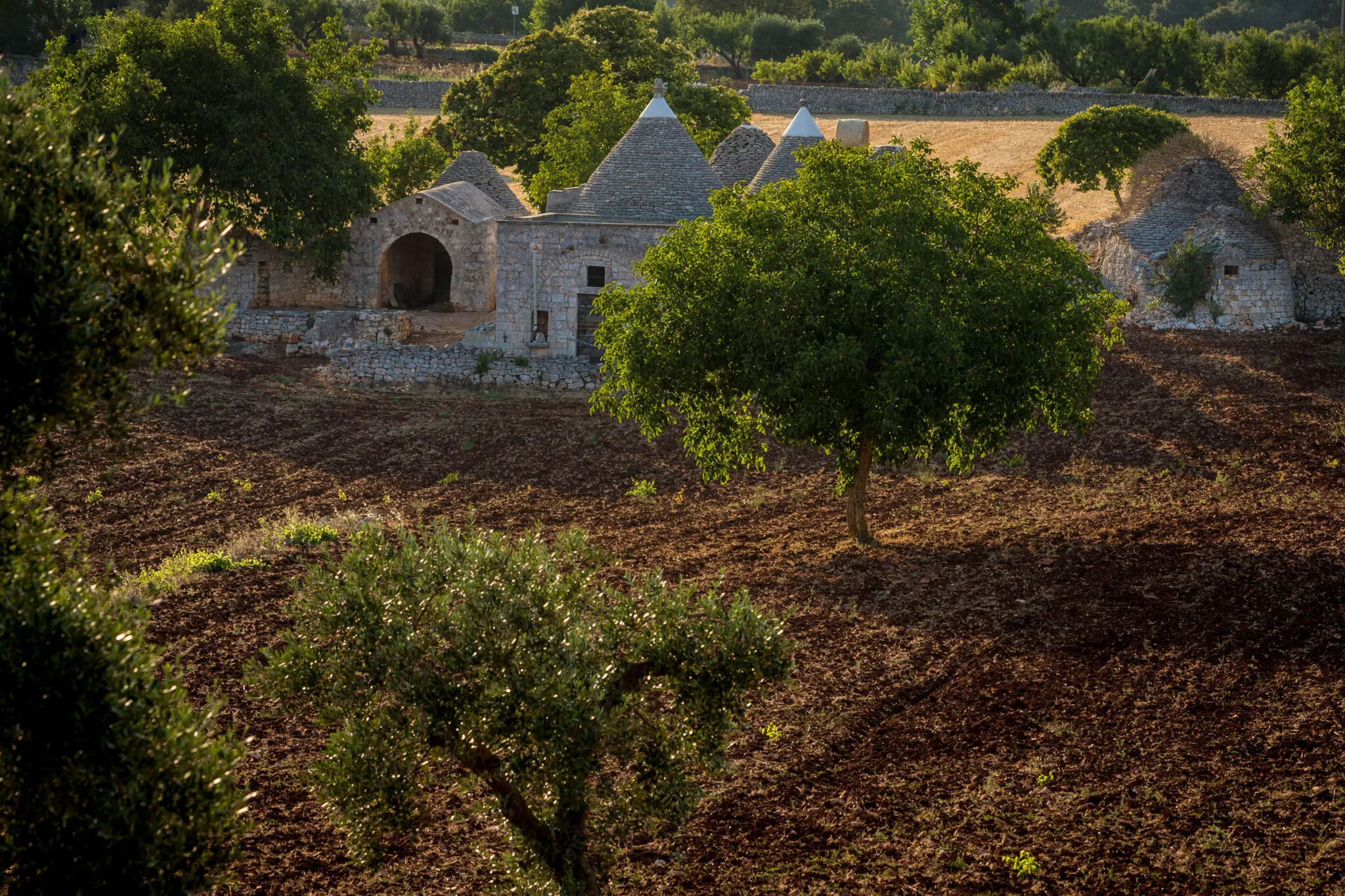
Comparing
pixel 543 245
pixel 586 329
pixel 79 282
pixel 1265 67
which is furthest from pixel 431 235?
pixel 1265 67

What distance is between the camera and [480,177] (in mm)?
37031

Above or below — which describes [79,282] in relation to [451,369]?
above

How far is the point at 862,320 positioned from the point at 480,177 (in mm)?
25067

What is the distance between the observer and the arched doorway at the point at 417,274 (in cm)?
3444

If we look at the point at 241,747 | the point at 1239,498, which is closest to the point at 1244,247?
the point at 1239,498

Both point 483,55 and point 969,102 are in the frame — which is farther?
point 483,55

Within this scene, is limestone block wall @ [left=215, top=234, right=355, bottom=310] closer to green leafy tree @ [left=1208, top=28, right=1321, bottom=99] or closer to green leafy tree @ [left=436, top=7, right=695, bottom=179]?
green leafy tree @ [left=436, top=7, right=695, bottom=179]

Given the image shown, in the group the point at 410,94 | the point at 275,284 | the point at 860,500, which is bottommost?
the point at 860,500

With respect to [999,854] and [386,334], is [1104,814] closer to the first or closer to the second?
[999,854]

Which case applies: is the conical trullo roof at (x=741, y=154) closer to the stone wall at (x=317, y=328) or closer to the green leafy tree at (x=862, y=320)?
the stone wall at (x=317, y=328)

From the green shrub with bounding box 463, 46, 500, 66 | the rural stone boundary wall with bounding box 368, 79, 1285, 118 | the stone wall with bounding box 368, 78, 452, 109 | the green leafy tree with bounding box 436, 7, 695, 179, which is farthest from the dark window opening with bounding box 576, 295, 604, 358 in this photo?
the green shrub with bounding box 463, 46, 500, 66

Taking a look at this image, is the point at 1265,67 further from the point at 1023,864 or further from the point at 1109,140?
the point at 1023,864

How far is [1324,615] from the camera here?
12133 mm

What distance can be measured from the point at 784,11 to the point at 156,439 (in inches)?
2484
